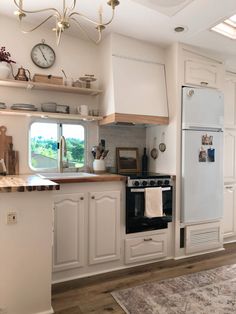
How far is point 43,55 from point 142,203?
204 cm

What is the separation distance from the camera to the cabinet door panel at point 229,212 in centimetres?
369

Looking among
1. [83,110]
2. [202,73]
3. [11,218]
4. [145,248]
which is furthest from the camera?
[202,73]

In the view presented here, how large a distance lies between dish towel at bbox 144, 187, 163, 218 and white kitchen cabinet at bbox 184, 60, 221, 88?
138cm

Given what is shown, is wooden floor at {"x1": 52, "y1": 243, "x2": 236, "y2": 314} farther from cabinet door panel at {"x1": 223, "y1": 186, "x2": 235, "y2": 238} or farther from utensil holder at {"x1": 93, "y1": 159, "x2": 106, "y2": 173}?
utensil holder at {"x1": 93, "y1": 159, "x2": 106, "y2": 173}

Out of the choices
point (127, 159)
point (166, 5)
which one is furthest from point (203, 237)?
point (166, 5)

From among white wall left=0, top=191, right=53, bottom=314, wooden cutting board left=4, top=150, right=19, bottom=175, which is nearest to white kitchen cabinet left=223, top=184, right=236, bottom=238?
white wall left=0, top=191, right=53, bottom=314

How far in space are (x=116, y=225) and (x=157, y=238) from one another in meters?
0.58

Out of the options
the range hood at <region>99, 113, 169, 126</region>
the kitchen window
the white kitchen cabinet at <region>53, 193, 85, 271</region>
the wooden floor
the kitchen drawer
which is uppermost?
the range hood at <region>99, 113, 169, 126</region>

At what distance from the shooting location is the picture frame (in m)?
3.45

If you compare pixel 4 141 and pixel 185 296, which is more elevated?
pixel 4 141

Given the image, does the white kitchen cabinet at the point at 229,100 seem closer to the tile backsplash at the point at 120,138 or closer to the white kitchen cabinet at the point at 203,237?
the tile backsplash at the point at 120,138

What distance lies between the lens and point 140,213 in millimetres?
2900

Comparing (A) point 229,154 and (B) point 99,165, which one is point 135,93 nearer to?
(B) point 99,165

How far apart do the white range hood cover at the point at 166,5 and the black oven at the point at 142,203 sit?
1.65 metres
